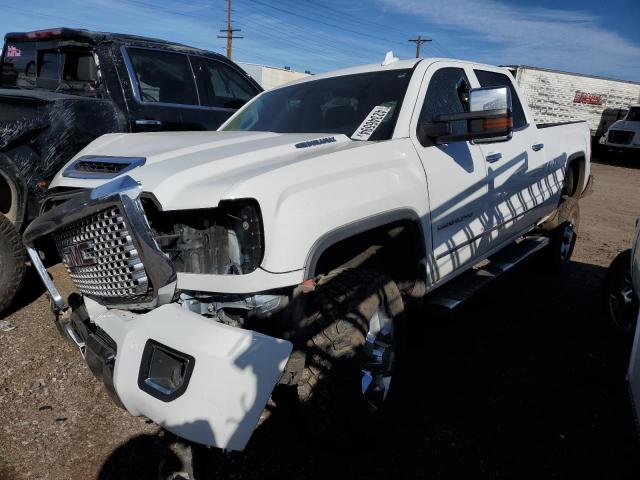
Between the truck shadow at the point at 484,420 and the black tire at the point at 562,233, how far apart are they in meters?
1.30

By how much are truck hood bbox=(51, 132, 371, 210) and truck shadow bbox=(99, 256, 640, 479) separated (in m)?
1.13

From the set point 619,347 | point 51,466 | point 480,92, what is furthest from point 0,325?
point 619,347

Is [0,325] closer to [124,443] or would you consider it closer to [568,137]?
[124,443]

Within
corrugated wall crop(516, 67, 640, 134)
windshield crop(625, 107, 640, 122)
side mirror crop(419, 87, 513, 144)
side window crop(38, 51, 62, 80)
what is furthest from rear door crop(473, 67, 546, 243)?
corrugated wall crop(516, 67, 640, 134)

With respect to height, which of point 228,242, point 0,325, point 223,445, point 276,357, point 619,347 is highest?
point 228,242

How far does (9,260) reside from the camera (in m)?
3.76

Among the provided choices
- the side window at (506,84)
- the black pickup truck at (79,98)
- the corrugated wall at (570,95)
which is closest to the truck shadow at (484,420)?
the side window at (506,84)

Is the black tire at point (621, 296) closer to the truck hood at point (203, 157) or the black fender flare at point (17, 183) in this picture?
the truck hood at point (203, 157)

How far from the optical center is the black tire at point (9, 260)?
3717 millimetres

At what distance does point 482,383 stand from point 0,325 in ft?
11.8

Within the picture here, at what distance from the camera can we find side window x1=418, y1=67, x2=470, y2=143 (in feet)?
10.6

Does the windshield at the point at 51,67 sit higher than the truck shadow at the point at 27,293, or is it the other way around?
the windshield at the point at 51,67

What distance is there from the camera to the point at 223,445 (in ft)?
6.09

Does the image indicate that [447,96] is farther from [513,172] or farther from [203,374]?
[203,374]
